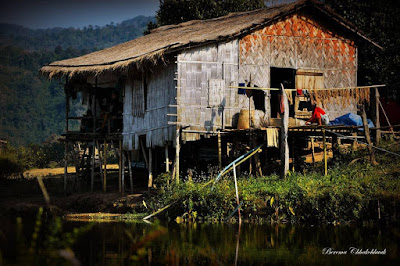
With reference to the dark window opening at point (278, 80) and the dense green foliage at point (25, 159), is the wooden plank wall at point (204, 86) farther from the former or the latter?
the dense green foliage at point (25, 159)

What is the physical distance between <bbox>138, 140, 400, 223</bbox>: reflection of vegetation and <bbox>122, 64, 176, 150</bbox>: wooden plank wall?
9.22 feet

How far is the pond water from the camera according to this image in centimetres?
1066

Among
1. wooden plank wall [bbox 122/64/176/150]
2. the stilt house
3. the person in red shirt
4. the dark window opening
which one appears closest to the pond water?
the person in red shirt

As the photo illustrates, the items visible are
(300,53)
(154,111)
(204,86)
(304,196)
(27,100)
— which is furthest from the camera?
(27,100)

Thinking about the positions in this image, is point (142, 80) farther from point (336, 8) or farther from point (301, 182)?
point (336, 8)

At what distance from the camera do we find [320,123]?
18.6 m

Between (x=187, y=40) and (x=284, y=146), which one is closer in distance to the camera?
(x=284, y=146)

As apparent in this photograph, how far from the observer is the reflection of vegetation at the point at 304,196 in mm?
15211

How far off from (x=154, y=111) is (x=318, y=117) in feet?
17.7

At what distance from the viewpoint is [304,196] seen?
15773mm

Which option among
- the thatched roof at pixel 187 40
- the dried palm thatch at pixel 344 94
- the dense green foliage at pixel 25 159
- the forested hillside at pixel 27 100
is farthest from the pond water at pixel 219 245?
the forested hillside at pixel 27 100

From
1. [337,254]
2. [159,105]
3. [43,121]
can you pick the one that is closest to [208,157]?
[159,105]

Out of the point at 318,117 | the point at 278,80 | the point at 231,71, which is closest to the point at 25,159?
the point at 278,80

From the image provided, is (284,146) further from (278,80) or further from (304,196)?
(278,80)
